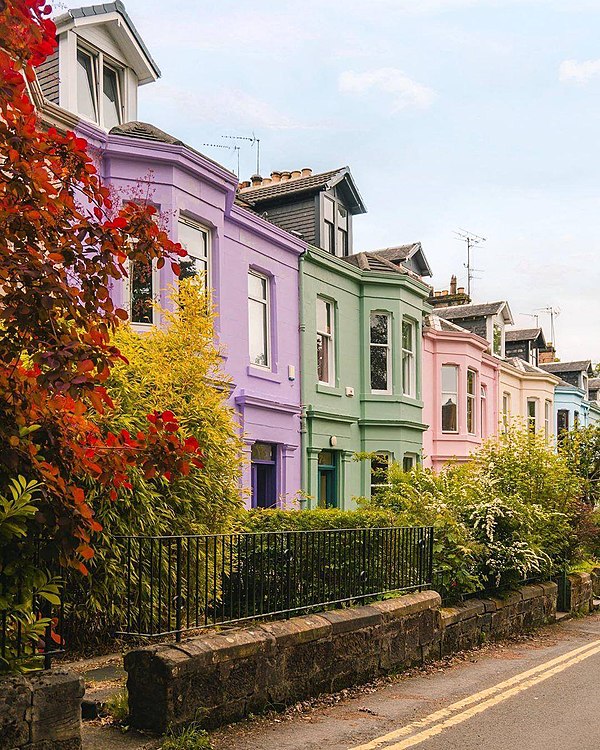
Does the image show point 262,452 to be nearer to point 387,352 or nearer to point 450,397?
point 387,352

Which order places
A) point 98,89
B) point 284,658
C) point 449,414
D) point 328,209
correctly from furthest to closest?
1. point 449,414
2. point 328,209
3. point 98,89
4. point 284,658

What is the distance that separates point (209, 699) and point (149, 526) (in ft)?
9.73

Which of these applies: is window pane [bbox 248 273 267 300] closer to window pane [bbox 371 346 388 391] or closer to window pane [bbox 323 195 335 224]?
window pane [bbox 323 195 335 224]

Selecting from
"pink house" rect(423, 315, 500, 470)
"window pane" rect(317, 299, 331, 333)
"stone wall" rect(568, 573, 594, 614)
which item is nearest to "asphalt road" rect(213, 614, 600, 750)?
"stone wall" rect(568, 573, 594, 614)

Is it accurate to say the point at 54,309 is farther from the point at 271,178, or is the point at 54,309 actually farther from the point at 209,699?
the point at 271,178

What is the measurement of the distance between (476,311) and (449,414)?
29.6 ft

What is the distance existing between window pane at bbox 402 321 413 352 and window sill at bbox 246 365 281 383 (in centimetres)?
679

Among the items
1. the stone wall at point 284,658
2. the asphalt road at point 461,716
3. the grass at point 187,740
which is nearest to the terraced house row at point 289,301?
the stone wall at point 284,658

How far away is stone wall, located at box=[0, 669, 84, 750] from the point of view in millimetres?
5375

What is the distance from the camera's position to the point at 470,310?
38156 mm

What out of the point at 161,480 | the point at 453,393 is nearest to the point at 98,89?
the point at 161,480

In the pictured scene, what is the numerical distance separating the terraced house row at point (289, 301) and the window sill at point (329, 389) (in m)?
0.07

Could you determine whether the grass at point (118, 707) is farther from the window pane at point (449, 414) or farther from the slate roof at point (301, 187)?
the window pane at point (449, 414)

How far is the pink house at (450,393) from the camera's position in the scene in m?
28.8
